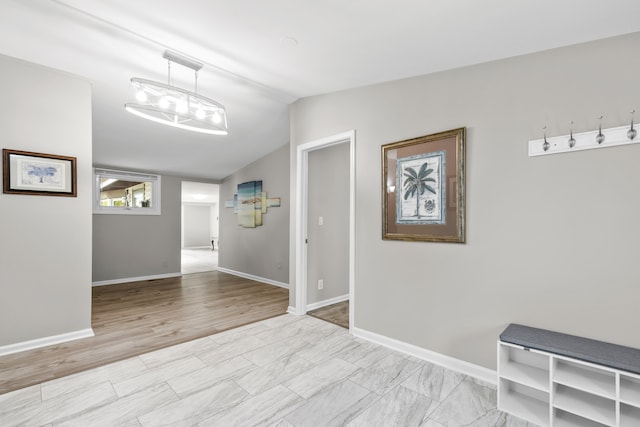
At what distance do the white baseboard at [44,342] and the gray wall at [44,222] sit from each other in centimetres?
4

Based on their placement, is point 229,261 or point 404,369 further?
point 229,261

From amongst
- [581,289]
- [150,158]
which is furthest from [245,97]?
[581,289]

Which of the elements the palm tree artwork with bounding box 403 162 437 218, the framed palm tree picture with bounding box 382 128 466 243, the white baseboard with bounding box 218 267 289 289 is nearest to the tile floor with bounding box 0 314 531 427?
the framed palm tree picture with bounding box 382 128 466 243

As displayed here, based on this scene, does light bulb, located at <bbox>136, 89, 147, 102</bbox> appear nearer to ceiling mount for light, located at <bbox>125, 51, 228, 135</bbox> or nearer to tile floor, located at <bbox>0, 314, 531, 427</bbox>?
ceiling mount for light, located at <bbox>125, 51, 228, 135</bbox>

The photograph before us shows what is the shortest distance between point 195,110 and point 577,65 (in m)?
2.86

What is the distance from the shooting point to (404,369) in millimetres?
2416

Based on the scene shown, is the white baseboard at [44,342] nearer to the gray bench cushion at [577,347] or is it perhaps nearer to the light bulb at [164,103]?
the light bulb at [164,103]

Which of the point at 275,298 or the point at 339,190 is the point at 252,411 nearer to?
the point at 275,298

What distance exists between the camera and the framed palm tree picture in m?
2.39

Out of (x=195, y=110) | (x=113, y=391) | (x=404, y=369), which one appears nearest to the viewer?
(x=113, y=391)

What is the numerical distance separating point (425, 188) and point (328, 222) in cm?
182

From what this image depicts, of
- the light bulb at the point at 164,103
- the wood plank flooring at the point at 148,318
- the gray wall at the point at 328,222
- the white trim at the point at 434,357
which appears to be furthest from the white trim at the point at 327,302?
the light bulb at the point at 164,103

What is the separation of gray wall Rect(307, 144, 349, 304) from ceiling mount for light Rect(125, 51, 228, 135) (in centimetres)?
150

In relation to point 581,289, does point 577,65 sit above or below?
above
